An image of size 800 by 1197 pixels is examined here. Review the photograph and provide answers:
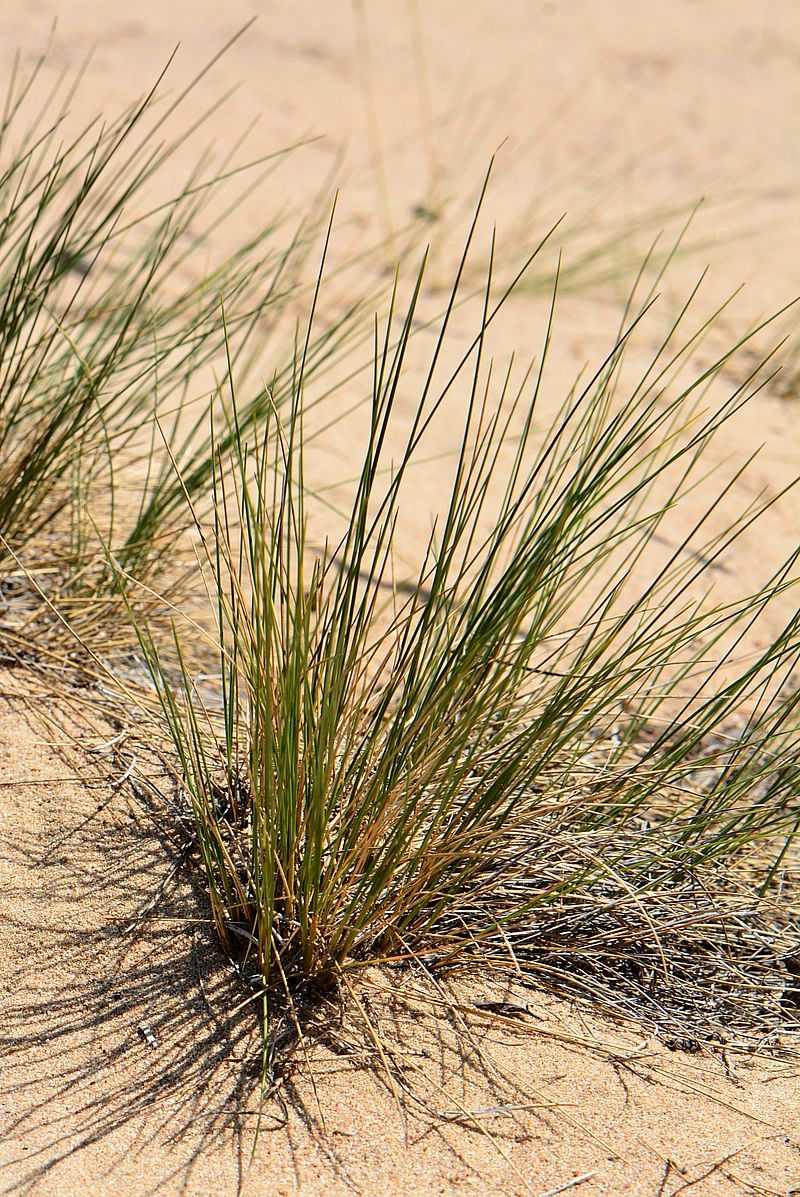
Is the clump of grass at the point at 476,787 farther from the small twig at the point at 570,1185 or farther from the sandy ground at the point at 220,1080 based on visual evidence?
the small twig at the point at 570,1185

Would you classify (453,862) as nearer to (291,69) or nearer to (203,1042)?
(203,1042)

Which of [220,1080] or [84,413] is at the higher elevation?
[84,413]

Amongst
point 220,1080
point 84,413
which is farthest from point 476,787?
point 84,413

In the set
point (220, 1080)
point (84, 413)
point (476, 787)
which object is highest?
point (84, 413)

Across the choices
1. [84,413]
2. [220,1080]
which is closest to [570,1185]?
[220,1080]

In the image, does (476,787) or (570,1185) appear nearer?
(570,1185)

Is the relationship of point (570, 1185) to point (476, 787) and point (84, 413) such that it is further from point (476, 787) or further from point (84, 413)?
point (84, 413)

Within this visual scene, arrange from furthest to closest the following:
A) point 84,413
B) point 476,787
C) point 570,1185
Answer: point 84,413, point 476,787, point 570,1185

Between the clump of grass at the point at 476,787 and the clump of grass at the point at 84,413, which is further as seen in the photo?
the clump of grass at the point at 84,413

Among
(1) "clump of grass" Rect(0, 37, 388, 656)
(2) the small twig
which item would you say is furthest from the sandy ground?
(1) "clump of grass" Rect(0, 37, 388, 656)

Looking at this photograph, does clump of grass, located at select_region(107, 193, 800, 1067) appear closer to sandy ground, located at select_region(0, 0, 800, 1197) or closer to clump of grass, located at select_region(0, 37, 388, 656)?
sandy ground, located at select_region(0, 0, 800, 1197)

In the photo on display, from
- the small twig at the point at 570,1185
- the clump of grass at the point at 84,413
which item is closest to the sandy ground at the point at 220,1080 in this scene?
the small twig at the point at 570,1185

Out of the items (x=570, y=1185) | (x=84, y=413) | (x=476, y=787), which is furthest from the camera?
(x=84, y=413)

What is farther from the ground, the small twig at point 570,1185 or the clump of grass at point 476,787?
the clump of grass at point 476,787
